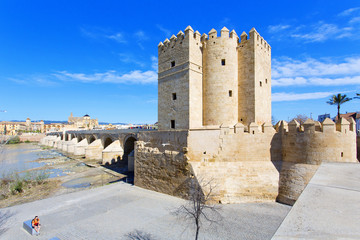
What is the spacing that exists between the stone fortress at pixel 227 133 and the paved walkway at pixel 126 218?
131cm

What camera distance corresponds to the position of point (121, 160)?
1077 inches

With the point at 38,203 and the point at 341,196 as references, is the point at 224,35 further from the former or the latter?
the point at 38,203

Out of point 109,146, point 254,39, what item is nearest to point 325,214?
point 254,39

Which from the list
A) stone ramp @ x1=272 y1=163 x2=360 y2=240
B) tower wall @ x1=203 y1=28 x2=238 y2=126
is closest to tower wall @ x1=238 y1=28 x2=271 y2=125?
tower wall @ x1=203 y1=28 x2=238 y2=126

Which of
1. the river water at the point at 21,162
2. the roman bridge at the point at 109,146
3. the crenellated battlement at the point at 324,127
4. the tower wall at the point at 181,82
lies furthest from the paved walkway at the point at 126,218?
the river water at the point at 21,162

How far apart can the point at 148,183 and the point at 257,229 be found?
932 cm

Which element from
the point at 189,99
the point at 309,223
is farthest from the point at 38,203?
the point at 309,223

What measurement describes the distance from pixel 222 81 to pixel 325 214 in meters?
13.6

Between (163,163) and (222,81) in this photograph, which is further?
(222,81)

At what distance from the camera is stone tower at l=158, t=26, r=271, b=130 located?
1491 cm

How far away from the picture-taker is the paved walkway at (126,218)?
29.5 feet

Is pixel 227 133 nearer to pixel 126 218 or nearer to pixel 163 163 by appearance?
pixel 163 163

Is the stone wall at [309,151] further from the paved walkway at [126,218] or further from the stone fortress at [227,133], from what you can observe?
the paved walkway at [126,218]

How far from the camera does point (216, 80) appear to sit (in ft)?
50.3
